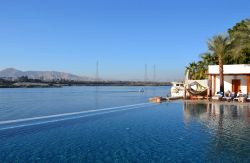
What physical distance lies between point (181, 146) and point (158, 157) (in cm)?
172

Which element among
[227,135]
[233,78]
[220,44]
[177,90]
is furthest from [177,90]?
[227,135]

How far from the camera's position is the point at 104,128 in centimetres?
1572

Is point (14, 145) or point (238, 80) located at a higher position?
point (238, 80)

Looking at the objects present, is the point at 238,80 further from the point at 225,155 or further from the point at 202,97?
the point at 225,155

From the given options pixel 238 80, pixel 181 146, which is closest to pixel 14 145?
pixel 181 146

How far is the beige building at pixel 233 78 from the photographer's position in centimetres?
3057

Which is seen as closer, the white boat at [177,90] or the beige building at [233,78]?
the beige building at [233,78]

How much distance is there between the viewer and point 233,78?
3225cm

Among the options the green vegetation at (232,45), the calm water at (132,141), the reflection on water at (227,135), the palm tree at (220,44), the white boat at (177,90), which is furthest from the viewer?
the white boat at (177,90)

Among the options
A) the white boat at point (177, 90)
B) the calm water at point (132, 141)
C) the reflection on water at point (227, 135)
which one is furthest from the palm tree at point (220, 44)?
the calm water at point (132, 141)

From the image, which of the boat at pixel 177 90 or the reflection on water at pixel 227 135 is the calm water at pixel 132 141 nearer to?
the reflection on water at pixel 227 135

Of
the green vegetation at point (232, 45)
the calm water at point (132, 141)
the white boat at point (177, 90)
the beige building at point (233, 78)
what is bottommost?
the calm water at point (132, 141)

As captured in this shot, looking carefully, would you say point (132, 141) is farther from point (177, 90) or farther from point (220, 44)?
point (177, 90)

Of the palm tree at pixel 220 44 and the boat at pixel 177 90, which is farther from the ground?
the palm tree at pixel 220 44
